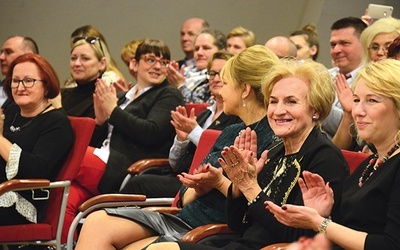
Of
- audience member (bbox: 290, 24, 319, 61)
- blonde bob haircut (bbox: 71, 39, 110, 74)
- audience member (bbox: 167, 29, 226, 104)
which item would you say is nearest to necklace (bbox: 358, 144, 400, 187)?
audience member (bbox: 167, 29, 226, 104)

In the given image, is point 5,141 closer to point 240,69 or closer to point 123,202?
point 123,202

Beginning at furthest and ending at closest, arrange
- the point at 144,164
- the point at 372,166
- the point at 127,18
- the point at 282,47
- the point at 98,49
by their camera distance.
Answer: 1. the point at 127,18
2. the point at 98,49
3. the point at 282,47
4. the point at 144,164
5. the point at 372,166

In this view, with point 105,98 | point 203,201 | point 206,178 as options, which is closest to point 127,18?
point 105,98

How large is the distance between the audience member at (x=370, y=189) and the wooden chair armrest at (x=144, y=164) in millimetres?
1979

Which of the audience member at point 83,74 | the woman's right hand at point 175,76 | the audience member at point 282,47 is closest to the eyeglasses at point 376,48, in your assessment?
the audience member at point 282,47

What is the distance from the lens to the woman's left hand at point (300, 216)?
241 centimetres

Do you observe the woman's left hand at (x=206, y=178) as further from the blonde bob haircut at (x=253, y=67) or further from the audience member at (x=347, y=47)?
the audience member at (x=347, y=47)

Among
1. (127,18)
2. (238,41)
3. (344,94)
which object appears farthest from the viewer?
(127,18)

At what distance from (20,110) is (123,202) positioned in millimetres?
964

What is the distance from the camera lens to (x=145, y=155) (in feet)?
15.1

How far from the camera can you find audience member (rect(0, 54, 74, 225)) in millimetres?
3844

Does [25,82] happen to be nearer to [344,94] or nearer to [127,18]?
[344,94]

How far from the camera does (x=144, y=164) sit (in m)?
4.43

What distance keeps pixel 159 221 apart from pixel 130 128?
4.61 feet
